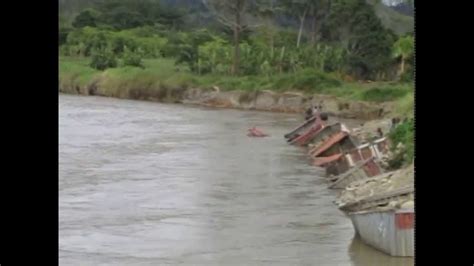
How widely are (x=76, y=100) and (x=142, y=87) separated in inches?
36.9

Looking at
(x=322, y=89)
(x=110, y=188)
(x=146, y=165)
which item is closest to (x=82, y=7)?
(x=322, y=89)

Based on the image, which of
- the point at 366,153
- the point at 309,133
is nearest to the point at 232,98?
the point at 309,133

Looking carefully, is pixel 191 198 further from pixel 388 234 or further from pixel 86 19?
pixel 86 19

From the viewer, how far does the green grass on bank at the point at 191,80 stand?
1084 centimetres

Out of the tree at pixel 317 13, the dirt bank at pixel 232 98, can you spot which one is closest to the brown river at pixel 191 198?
the dirt bank at pixel 232 98

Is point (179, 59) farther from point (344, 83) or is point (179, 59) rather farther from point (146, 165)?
point (146, 165)

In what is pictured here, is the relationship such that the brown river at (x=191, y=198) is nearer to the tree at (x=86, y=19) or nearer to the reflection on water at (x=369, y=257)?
the reflection on water at (x=369, y=257)

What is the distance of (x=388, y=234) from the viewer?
164 inches

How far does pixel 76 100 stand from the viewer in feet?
35.3

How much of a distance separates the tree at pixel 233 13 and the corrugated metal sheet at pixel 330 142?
14.7 ft

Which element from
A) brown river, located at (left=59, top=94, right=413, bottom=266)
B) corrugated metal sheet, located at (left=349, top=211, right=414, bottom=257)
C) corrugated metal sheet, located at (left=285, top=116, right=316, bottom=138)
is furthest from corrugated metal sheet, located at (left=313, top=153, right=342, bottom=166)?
corrugated metal sheet, located at (left=349, top=211, right=414, bottom=257)

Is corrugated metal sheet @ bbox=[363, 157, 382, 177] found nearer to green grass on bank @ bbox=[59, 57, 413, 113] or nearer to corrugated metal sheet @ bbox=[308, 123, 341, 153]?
corrugated metal sheet @ bbox=[308, 123, 341, 153]

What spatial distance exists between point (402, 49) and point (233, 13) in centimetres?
278
